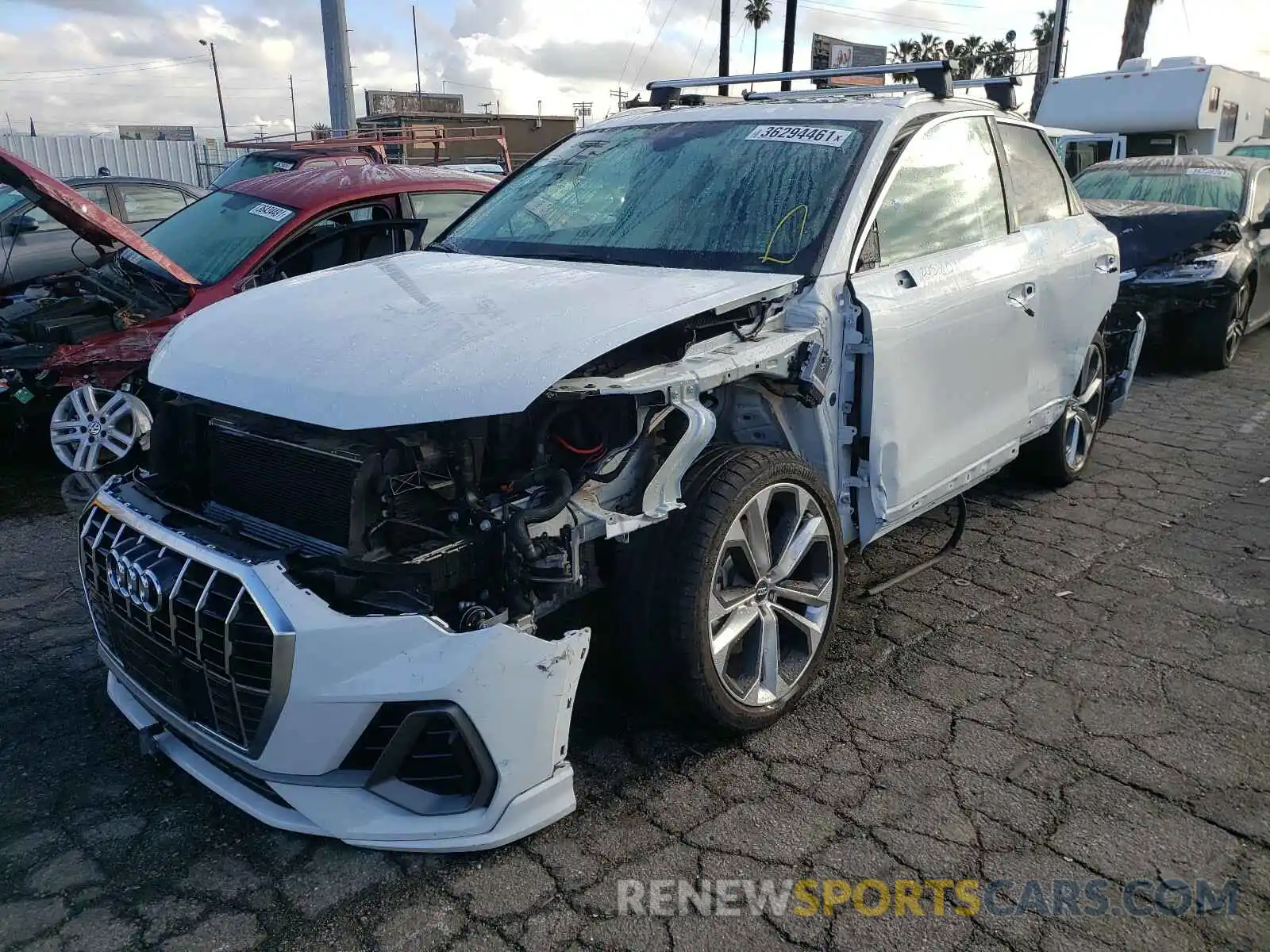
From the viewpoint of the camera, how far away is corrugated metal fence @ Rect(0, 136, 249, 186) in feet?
84.4

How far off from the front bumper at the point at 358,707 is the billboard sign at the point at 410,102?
34.3 meters

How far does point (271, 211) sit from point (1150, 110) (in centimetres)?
1440

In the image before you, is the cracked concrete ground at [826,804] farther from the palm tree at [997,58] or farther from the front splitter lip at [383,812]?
the palm tree at [997,58]

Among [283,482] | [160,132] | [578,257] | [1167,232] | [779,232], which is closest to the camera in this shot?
[283,482]

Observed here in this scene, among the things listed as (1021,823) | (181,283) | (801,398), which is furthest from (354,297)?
(181,283)

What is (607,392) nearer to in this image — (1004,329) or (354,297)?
(354,297)

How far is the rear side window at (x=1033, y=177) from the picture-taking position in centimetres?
441

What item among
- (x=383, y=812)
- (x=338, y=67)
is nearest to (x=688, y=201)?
(x=383, y=812)

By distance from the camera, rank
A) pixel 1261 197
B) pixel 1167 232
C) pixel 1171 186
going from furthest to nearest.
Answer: pixel 1171 186
pixel 1261 197
pixel 1167 232

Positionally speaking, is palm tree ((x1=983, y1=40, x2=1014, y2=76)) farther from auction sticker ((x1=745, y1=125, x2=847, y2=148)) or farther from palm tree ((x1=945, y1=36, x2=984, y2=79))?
auction sticker ((x1=745, y1=125, x2=847, y2=148))

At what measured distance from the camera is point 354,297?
9.86ft

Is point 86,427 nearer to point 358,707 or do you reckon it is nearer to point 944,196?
point 358,707

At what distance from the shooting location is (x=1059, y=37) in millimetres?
24812

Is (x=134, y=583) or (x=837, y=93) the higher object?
(x=837, y=93)
